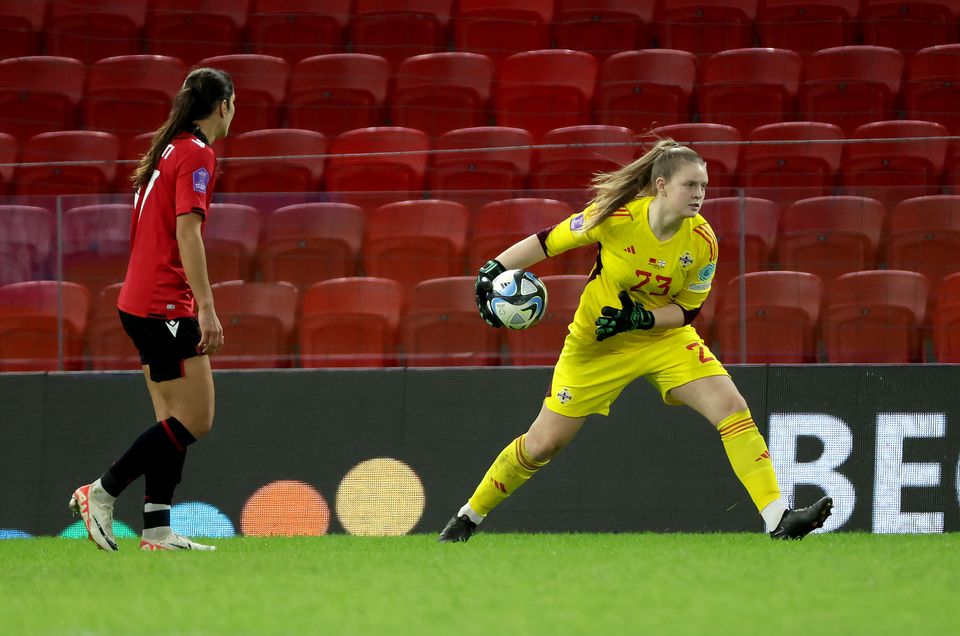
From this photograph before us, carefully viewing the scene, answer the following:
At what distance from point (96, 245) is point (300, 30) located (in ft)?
13.4

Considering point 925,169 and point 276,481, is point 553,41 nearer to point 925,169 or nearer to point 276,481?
point 925,169

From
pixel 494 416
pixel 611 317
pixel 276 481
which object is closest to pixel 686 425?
pixel 494 416

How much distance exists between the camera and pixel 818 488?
5.91 metres

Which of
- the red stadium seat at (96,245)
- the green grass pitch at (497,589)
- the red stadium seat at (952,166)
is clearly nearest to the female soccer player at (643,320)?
the green grass pitch at (497,589)

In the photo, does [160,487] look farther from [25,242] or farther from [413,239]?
[25,242]

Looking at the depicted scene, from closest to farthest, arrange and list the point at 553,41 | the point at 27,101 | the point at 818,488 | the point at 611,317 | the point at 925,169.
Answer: the point at 611,317 < the point at 818,488 < the point at 925,169 < the point at 27,101 < the point at 553,41

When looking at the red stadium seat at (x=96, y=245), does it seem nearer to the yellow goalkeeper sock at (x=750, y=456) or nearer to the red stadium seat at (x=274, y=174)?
the red stadium seat at (x=274, y=174)

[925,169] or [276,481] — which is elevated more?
[925,169]

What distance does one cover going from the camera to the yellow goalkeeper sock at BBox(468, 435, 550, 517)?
4980 mm

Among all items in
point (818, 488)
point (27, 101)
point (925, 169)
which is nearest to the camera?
point (818, 488)

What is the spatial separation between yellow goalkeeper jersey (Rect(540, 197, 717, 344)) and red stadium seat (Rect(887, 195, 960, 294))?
5.53 feet

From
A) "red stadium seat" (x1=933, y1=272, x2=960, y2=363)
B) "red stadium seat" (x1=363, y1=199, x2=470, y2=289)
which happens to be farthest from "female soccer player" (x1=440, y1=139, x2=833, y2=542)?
"red stadium seat" (x1=933, y1=272, x2=960, y2=363)

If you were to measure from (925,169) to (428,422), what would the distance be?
315cm

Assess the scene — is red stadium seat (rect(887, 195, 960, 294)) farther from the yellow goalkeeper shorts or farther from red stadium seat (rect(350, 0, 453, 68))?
red stadium seat (rect(350, 0, 453, 68))
